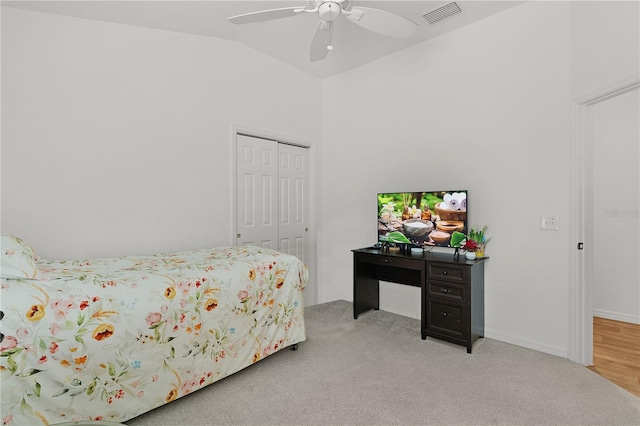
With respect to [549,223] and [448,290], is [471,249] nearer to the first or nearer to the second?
[448,290]

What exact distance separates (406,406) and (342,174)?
108 inches

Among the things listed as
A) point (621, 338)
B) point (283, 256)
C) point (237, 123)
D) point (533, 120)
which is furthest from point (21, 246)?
point (621, 338)

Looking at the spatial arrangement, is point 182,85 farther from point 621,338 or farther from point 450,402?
point 621,338

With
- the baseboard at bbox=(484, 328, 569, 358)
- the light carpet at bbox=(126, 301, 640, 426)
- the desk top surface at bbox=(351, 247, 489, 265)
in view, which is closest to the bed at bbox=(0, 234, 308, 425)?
the light carpet at bbox=(126, 301, 640, 426)

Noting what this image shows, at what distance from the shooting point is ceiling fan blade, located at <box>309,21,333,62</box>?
230 cm

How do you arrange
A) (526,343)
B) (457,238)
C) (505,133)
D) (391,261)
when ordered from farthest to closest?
(391,261) < (457,238) < (505,133) < (526,343)

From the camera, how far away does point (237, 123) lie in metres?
3.48

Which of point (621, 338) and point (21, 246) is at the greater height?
point (21, 246)

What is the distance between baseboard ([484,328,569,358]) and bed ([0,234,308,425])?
192 cm

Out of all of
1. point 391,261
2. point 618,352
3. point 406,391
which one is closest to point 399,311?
point 391,261

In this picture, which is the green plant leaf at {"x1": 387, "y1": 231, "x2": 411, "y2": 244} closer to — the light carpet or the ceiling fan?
the light carpet

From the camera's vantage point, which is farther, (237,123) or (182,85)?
(237,123)

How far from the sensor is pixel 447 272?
283 cm

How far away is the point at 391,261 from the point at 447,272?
55 cm
